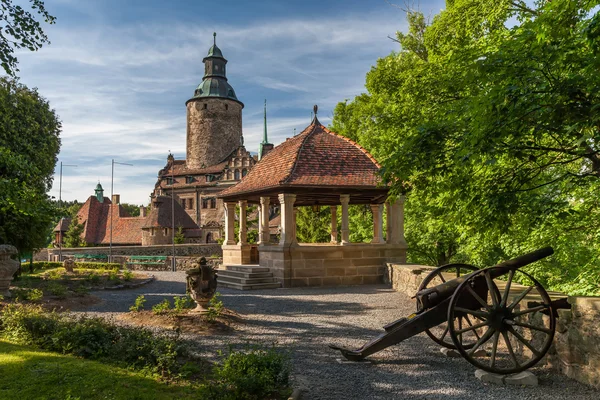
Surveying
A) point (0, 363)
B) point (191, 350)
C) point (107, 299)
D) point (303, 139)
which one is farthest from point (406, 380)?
point (303, 139)

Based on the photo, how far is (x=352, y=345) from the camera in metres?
7.32

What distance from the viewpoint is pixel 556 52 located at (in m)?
5.85

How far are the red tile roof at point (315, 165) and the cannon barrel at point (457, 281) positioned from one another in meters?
8.78

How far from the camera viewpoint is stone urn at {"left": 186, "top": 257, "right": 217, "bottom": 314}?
30.5 feet

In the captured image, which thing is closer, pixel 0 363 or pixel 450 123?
pixel 0 363

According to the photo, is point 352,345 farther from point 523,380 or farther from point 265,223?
point 265,223

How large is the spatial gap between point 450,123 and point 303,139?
10.1 metres

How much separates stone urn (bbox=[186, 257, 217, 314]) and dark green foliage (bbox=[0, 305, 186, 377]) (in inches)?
88.1

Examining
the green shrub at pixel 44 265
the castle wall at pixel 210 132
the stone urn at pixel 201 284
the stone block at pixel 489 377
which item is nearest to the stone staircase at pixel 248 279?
the stone urn at pixel 201 284

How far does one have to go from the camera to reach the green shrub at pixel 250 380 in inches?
182

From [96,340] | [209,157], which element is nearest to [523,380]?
[96,340]

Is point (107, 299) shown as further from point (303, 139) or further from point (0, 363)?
point (303, 139)

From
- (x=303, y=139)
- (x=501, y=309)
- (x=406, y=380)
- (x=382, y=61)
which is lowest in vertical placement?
(x=406, y=380)

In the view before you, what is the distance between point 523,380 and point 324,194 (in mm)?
11325
